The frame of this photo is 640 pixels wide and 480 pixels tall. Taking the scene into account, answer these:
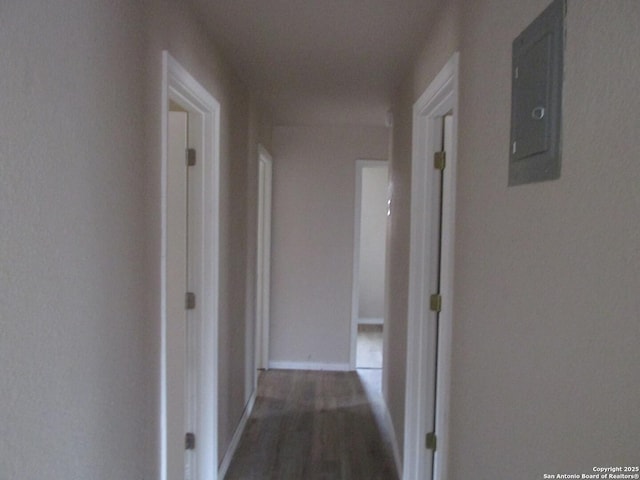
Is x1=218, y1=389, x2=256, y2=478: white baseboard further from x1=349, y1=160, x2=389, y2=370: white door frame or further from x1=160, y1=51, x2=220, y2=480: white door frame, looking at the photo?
x1=349, y1=160, x2=389, y2=370: white door frame

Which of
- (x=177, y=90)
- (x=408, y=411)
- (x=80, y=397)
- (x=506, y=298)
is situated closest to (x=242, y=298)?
(x=408, y=411)

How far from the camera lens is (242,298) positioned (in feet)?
11.2

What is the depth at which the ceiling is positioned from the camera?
6.55ft

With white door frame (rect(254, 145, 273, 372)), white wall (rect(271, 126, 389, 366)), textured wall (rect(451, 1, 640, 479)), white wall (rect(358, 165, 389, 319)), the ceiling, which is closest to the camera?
textured wall (rect(451, 1, 640, 479))

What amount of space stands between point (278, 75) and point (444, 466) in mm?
2282

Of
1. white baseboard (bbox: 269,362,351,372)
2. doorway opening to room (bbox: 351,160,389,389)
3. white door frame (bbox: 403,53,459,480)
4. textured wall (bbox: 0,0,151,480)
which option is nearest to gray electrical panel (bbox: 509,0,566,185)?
textured wall (bbox: 0,0,151,480)

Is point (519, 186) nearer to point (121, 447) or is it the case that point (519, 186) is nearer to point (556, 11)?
point (556, 11)

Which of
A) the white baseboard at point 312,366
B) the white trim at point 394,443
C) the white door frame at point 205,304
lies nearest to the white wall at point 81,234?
the white door frame at point 205,304

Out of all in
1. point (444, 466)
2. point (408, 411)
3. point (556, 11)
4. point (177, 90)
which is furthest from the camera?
point (408, 411)

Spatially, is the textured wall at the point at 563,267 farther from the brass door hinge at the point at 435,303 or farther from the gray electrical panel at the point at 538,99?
the brass door hinge at the point at 435,303

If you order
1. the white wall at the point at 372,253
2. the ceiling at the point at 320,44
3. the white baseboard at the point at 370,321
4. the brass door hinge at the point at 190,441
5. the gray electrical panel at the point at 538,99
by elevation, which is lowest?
the white baseboard at the point at 370,321

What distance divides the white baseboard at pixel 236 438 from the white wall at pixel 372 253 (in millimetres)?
3422

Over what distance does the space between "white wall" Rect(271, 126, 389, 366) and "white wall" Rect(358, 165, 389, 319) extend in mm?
2276

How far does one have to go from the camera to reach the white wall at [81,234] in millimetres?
923
